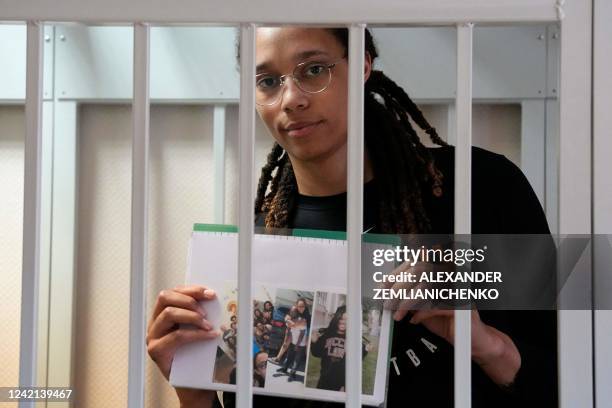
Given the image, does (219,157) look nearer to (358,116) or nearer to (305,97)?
(305,97)

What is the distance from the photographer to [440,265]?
450mm

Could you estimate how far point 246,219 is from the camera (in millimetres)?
441

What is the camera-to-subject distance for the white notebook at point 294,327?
45cm

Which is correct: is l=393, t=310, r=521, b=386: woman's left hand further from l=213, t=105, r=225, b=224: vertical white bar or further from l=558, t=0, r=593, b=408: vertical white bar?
l=213, t=105, r=225, b=224: vertical white bar

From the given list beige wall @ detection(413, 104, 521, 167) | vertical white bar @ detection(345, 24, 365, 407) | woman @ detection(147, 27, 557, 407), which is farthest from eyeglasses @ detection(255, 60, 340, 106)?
beige wall @ detection(413, 104, 521, 167)

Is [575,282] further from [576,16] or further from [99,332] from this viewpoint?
[99,332]

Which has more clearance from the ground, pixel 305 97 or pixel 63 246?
pixel 305 97

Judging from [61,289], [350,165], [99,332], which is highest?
[350,165]

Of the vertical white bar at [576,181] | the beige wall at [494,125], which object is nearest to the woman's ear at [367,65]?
the vertical white bar at [576,181]

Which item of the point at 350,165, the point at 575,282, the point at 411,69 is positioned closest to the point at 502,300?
the point at 575,282

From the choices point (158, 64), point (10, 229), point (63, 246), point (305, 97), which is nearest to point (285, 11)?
point (305, 97)

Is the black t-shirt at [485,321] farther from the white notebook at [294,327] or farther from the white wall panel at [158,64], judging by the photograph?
the white wall panel at [158,64]

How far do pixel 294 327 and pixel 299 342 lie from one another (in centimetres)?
1

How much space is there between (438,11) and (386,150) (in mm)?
177
